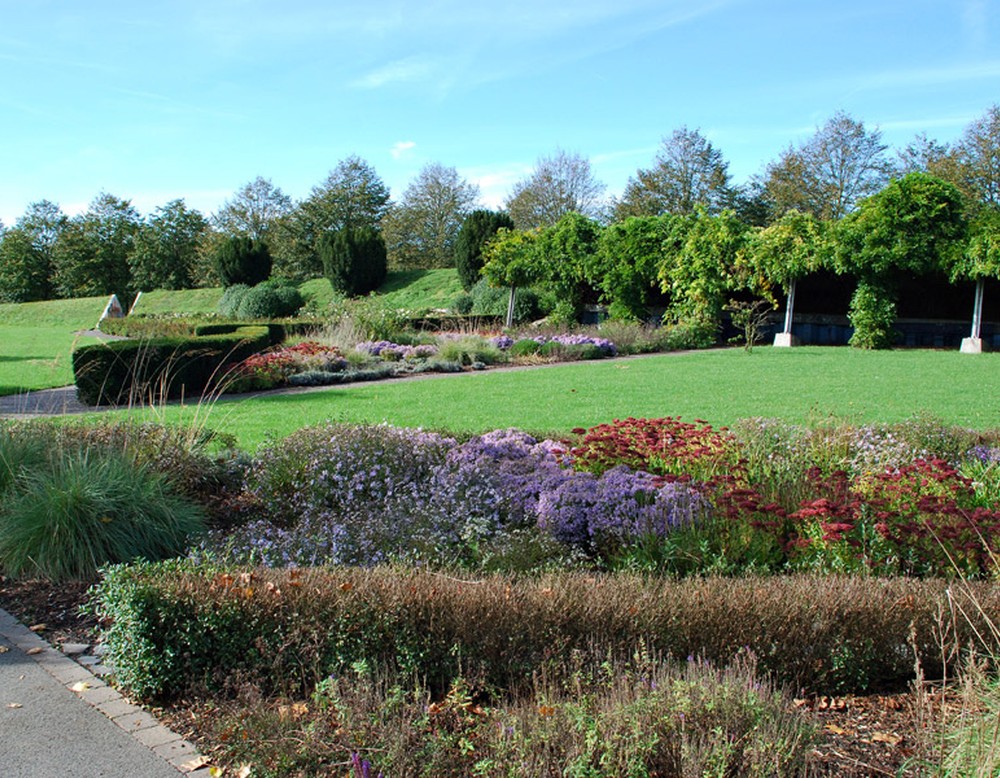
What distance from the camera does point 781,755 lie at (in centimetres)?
216

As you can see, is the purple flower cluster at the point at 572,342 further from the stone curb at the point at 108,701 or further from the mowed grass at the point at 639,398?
the stone curb at the point at 108,701

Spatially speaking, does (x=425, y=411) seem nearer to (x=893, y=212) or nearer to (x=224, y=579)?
(x=224, y=579)

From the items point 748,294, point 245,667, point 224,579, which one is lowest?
point 245,667

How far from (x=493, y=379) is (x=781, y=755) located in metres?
10.9

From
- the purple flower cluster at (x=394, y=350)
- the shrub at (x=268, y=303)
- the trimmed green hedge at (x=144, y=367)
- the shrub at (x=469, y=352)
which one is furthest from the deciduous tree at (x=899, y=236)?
the shrub at (x=268, y=303)

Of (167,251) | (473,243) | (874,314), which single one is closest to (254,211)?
(167,251)

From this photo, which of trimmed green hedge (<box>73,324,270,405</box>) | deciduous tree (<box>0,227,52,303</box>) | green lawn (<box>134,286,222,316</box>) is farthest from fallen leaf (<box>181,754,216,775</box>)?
deciduous tree (<box>0,227,52,303</box>)

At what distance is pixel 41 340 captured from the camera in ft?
80.5

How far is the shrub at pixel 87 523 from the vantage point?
4.12 metres

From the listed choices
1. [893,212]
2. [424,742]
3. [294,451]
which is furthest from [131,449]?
[893,212]

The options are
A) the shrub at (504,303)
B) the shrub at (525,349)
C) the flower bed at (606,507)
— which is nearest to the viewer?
the flower bed at (606,507)

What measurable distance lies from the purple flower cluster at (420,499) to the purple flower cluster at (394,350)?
33.6 ft

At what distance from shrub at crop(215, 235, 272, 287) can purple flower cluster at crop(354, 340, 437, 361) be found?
74.4 ft

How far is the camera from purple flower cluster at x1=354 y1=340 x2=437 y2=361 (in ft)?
53.0
